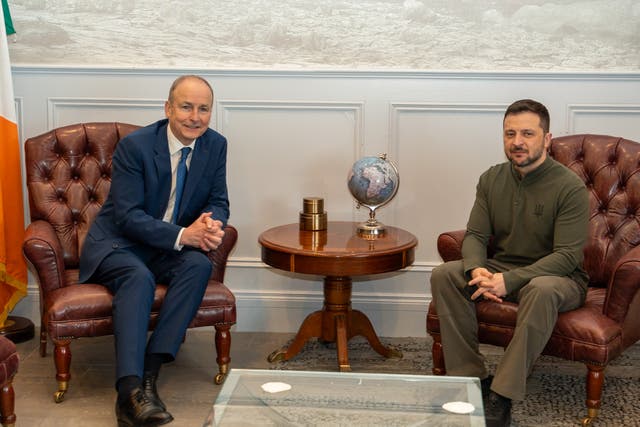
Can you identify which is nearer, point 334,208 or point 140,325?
point 140,325

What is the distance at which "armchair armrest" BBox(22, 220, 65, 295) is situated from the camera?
3.80m

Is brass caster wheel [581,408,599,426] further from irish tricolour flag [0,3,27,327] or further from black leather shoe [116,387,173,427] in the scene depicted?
irish tricolour flag [0,3,27,327]

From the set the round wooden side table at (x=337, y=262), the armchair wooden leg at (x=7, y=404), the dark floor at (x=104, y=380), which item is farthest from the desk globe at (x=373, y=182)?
the armchair wooden leg at (x=7, y=404)

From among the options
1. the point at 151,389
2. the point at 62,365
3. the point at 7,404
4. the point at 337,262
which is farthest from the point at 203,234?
the point at 7,404

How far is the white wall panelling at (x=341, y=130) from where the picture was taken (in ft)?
14.7

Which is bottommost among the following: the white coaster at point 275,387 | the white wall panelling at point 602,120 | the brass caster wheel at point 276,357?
the brass caster wheel at point 276,357

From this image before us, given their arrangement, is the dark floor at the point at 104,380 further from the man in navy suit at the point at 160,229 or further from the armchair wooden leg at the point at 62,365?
the man in navy suit at the point at 160,229

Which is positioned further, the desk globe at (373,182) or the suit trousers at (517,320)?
the desk globe at (373,182)

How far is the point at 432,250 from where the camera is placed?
15.5 feet

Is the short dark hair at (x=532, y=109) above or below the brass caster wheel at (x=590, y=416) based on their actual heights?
above

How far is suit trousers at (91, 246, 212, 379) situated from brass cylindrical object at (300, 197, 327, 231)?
0.64 m

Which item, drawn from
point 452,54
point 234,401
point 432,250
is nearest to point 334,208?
point 432,250

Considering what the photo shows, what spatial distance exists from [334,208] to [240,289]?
0.71 m

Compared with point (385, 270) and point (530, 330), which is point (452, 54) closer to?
point (385, 270)
